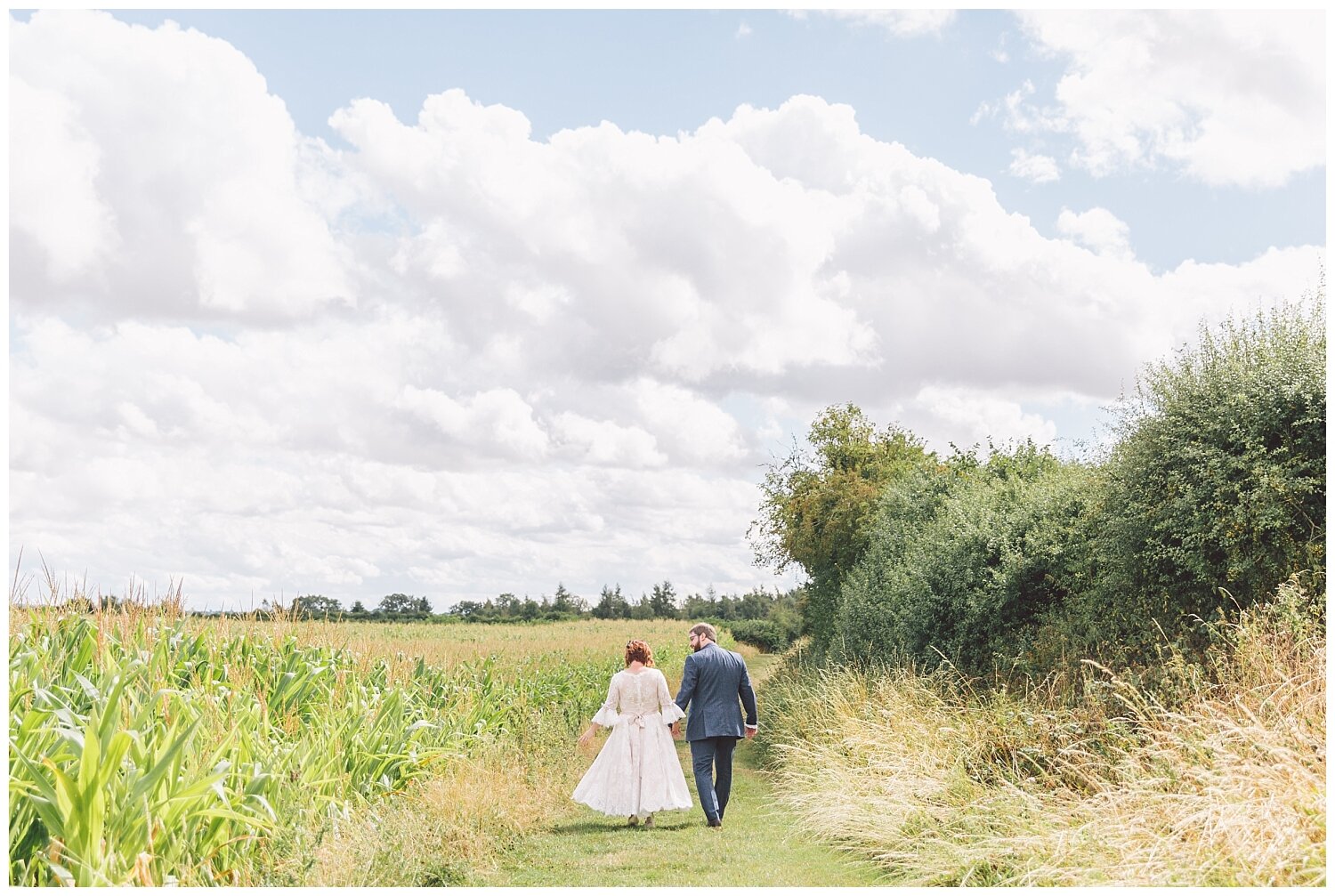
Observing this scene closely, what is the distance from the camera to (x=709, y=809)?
9.57m

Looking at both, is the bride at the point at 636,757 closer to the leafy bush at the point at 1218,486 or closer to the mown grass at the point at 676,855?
the mown grass at the point at 676,855

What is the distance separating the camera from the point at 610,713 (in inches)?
392

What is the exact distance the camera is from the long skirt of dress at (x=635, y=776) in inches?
377

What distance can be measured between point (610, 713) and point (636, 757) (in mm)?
532

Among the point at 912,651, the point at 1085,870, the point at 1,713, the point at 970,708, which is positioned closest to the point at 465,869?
the point at 1,713

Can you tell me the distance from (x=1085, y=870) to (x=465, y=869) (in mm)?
4318

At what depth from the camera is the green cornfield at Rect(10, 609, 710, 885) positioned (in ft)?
19.9

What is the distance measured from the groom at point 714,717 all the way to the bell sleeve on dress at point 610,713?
67 centimetres

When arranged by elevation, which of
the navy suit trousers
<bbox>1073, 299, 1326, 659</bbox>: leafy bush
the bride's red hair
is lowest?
the navy suit trousers

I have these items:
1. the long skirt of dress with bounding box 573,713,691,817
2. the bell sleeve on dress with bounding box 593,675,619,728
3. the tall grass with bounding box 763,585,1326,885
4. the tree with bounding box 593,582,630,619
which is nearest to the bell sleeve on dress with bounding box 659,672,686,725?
the long skirt of dress with bounding box 573,713,691,817

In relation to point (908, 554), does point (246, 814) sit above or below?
below

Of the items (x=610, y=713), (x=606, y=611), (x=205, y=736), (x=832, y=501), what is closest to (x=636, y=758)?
(x=610, y=713)

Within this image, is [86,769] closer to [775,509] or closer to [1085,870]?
[1085,870]

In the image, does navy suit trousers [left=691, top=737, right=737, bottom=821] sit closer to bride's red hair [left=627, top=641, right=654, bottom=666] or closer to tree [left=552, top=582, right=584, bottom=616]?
bride's red hair [left=627, top=641, right=654, bottom=666]
